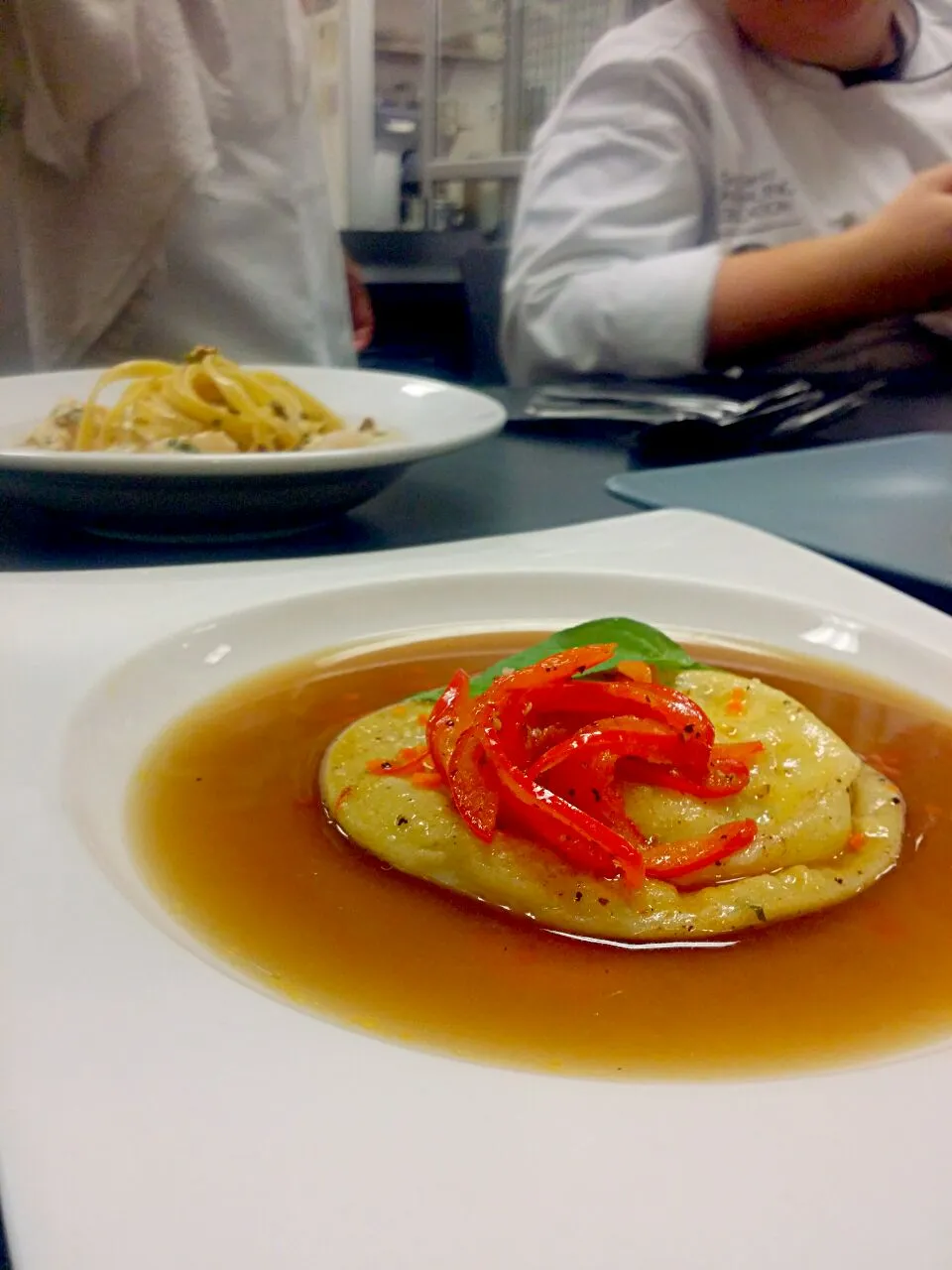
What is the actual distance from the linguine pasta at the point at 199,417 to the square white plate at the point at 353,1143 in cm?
91

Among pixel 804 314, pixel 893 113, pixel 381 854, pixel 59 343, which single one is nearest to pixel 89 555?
pixel 381 854

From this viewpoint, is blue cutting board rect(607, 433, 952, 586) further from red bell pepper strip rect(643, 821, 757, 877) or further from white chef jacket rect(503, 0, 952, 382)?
white chef jacket rect(503, 0, 952, 382)

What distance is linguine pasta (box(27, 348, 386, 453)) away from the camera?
129cm

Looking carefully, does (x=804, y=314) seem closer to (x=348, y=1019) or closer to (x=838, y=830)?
(x=838, y=830)

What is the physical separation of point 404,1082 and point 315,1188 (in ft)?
0.19

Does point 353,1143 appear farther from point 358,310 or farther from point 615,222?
point 358,310

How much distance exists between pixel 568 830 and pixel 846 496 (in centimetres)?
85

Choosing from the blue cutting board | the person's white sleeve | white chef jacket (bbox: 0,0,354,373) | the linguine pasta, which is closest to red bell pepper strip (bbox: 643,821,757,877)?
the blue cutting board

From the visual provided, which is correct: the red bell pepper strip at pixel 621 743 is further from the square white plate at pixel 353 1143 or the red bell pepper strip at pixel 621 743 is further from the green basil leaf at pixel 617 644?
the square white plate at pixel 353 1143

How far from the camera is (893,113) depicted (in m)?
2.87

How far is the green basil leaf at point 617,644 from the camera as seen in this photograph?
0.67 metres

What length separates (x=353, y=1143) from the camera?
0.32 metres

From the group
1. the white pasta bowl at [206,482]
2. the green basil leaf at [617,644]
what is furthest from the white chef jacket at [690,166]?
the green basil leaf at [617,644]

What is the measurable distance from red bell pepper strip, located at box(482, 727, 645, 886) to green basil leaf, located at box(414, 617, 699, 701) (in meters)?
0.11
